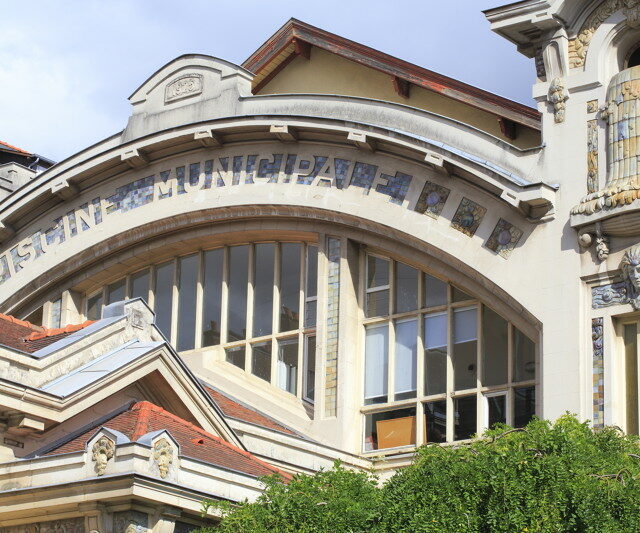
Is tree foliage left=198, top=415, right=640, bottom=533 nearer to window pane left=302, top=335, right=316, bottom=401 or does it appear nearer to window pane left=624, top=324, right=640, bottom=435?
window pane left=624, top=324, right=640, bottom=435

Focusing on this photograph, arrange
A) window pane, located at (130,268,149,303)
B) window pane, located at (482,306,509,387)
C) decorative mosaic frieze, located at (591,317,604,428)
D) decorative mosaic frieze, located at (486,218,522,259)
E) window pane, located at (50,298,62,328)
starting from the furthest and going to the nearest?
window pane, located at (50,298,62,328) → window pane, located at (130,268,149,303) → window pane, located at (482,306,509,387) → decorative mosaic frieze, located at (486,218,522,259) → decorative mosaic frieze, located at (591,317,604,428)

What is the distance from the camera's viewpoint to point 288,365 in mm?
31250

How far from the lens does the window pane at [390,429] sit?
29.3 meters

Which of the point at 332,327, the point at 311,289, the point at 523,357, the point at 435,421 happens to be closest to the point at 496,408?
the point at 523,357

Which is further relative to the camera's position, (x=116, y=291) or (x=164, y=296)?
(x=116, y=291)

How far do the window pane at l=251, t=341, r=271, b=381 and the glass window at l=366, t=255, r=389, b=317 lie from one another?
2.35 meters

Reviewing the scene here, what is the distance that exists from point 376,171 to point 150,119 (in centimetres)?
627

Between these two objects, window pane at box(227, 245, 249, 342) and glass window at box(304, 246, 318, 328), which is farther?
window pane at box(227, 245, 249, 342)

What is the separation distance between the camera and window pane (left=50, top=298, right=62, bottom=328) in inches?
1364

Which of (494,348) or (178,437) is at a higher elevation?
(494,348)

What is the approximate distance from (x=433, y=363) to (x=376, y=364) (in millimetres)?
1356

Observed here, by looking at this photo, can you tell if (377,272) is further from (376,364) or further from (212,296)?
(212,296)

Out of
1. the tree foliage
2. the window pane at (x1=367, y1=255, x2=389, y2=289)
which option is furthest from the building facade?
the tree foliage

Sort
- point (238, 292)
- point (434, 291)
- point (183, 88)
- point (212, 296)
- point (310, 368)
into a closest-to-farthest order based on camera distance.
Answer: point (434, 291), point (310, 368), point (238, 292), point (212, 296), point (183, 88)
